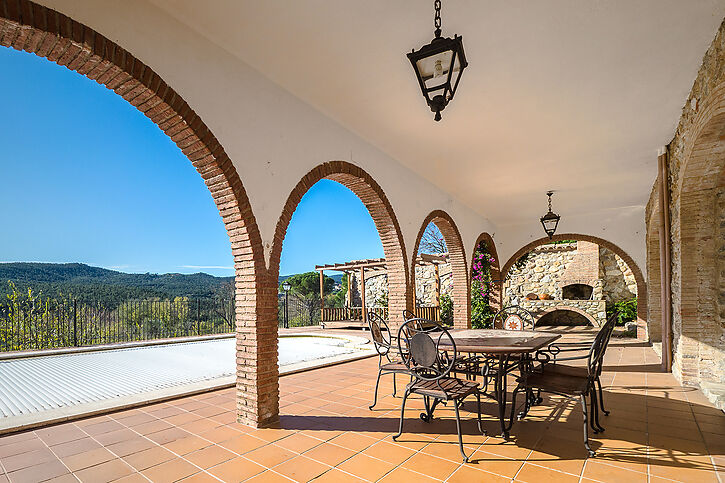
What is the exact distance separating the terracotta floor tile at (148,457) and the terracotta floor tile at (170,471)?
0.07 meters

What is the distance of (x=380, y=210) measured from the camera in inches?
223

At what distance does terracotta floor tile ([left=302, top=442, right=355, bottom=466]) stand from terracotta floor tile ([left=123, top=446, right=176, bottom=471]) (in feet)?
3.10

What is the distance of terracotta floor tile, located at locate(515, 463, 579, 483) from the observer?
235cm

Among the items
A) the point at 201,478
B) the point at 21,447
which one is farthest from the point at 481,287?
the point at 21,447

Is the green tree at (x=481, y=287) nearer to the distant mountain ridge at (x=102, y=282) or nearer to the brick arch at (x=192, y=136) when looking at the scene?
the brick arch at (x=192, y=136)

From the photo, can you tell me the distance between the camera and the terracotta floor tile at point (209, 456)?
2615 millimetres

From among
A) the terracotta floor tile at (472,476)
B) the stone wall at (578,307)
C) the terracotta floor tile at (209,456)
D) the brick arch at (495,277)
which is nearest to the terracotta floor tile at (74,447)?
the terracotta floor tile at (209,456)

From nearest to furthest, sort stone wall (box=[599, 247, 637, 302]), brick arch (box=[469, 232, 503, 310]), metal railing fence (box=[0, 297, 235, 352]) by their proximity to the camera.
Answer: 1. metal railing fence (box=[0, 297, 235, 352])
2. brick arch (box=[469, 232, 503, 310])
3. stone wall (box=[599, 247, 637, 302])

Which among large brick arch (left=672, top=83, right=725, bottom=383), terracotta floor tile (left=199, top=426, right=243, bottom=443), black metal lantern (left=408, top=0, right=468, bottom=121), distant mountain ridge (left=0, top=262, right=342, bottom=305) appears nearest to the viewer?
black metal lantern (left=408, top=0, right=468, bottom=121)

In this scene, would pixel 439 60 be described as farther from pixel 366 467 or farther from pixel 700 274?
pixel 700 274

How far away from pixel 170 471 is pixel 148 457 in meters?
→ 0.33

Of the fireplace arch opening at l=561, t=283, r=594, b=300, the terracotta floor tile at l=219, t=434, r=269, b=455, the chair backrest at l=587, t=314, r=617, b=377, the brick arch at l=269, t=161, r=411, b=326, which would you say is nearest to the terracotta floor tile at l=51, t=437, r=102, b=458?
the terracotta floor tile at l=219, t=434, r=269, b=455

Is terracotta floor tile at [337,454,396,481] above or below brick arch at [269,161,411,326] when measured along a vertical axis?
below

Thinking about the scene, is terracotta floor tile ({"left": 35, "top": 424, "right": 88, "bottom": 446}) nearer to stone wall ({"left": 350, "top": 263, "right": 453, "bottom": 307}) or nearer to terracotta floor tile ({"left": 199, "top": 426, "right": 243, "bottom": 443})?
terracotta floor tile ({"left": 199, "top": 426, "right": 243, "bottom": 443})
